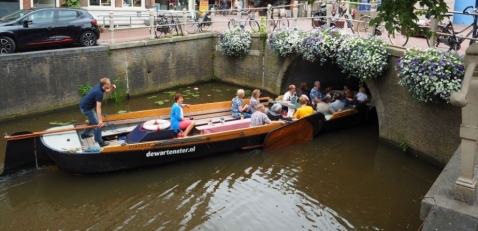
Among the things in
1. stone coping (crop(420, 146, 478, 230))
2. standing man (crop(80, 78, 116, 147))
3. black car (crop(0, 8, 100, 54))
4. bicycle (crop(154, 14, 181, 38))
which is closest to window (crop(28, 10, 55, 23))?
black car (crop(0, 8, 100, 54))

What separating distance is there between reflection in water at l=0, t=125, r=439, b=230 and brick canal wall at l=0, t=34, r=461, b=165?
0.84 meters

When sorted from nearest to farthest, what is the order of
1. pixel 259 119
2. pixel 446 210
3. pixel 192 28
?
pixel 446 210 < pixel 259 119 < pixel 192 28

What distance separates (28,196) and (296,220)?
4.80m

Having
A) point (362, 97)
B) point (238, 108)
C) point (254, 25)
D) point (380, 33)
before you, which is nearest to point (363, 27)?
point (380, 33)

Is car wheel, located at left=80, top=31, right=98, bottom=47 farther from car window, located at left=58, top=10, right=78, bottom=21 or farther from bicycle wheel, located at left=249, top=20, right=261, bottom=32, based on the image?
bicycle wheel, located at left=249, top=20, right=261, bottom=32

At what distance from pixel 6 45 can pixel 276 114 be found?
7.70m

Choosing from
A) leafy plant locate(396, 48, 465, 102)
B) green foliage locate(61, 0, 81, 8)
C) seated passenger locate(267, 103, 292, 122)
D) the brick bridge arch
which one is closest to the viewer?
leafy plant locate(396, 48, 465, 102)

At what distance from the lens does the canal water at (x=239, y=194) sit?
24.7 ft

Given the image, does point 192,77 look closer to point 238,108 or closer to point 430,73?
point 238,108

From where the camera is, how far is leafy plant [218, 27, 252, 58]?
1661 cm

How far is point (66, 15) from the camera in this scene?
14.0m

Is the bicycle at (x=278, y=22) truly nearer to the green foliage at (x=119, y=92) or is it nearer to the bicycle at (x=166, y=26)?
the bicycle at (x=166, y=26)

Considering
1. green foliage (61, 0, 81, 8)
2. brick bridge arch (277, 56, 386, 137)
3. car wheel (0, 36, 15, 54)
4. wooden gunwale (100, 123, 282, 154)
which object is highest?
green foliage (61, 0, 81, 8)

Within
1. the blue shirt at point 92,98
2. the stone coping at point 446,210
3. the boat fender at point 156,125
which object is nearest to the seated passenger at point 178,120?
the boat fender at point 156,125
